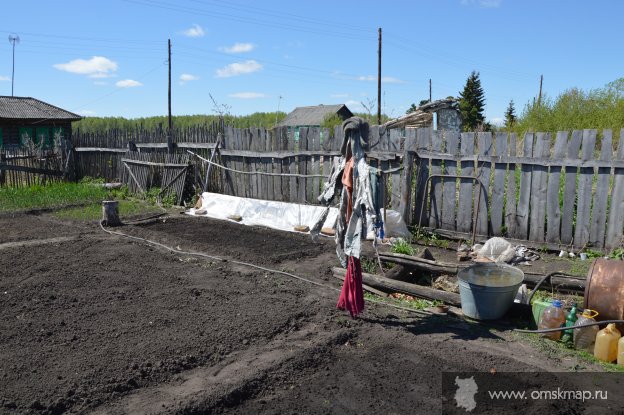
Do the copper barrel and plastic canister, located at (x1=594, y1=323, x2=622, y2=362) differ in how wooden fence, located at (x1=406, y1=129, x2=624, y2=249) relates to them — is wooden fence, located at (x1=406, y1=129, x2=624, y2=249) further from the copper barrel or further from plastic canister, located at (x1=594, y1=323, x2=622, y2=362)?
plastic canister, located at (x1=594, y1=323, x2=622, y2=362)

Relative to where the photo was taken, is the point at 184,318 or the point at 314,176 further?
the point at 314,176

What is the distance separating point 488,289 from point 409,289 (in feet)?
3.82

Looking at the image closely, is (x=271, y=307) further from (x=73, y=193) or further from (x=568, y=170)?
(x=73, y=193)

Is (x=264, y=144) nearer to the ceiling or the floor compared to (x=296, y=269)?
nearer to the ceiling

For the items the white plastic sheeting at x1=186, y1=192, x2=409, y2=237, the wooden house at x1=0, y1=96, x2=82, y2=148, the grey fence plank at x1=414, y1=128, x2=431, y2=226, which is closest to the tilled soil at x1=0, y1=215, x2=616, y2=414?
the white plastic sheeting at x1=186, y1=192, x2=409, y2=237

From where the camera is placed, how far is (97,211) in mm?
13109

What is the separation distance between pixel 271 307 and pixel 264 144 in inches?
266

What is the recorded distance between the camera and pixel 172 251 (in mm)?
8883

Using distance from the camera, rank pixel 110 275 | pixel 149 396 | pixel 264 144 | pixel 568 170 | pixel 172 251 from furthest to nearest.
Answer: pixel 264 144 → pixel 172 251 → pixel 568 170 → pixel 110 275 → pixel 149 396

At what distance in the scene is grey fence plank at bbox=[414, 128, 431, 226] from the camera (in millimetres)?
9562

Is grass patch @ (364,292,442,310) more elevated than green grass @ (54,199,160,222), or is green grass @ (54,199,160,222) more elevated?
green grass @ (54,199,160,222)

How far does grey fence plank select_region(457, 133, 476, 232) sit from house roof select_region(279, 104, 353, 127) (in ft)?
100

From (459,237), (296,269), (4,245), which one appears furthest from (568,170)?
(4,245)

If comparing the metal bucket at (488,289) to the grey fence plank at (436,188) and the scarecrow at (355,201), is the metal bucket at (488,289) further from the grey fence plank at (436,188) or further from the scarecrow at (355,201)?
the grey fence plank at (436,188)
